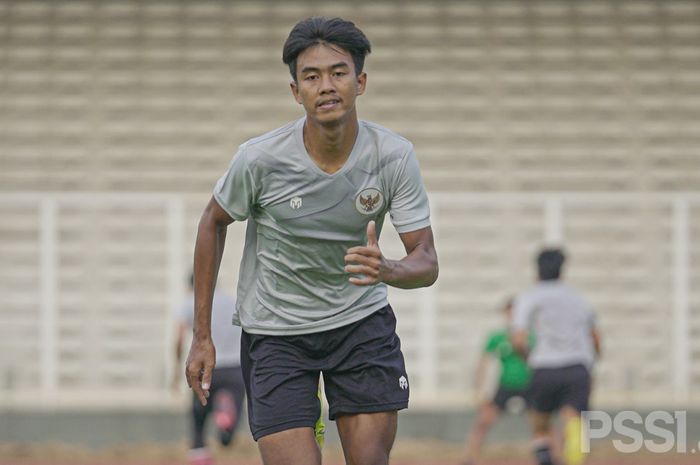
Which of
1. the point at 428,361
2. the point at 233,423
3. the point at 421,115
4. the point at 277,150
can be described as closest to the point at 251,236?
the point at 277,150

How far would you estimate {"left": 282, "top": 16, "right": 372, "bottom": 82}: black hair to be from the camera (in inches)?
217

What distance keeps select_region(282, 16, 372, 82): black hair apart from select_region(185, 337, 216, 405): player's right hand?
104 centimetres

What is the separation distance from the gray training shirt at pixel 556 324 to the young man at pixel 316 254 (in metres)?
5.72

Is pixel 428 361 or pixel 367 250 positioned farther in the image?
pixel 428 361

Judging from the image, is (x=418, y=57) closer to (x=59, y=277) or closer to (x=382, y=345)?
(x=59, y=277)

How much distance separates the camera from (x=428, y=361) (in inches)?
606

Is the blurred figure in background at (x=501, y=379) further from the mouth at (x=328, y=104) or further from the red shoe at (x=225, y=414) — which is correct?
the mouth at (x=328, y=104)

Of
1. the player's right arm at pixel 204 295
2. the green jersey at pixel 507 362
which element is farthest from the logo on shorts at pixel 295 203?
the green jersey at pixel 507 362

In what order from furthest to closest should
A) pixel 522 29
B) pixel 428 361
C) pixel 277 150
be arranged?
pixel 522 29 < pixel 428 361 < pixel 277 150

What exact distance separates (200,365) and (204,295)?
259mm

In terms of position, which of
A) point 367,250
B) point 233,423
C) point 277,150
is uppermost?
point 277,150

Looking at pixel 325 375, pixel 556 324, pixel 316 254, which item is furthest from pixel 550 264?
pixel 316 254

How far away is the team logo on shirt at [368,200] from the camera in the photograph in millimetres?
5617

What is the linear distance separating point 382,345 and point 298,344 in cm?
31
